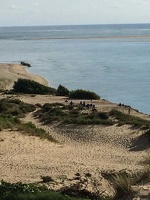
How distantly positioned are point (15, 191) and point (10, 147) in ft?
28.3

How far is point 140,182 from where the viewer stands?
11.1m

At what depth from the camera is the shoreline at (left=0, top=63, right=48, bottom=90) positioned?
5180cm

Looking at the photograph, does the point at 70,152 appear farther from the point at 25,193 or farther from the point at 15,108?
the point at 15,108

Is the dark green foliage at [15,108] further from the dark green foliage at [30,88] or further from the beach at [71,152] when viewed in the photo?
the dark green foliage at [30,88]

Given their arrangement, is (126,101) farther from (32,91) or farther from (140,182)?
(140,182)

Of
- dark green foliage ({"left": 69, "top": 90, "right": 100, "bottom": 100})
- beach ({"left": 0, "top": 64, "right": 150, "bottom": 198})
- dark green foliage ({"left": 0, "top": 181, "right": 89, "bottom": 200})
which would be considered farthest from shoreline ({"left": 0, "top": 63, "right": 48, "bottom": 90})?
dark green foliage ({"left": 0, "top": 181, "right": 89, "bottom": 200})

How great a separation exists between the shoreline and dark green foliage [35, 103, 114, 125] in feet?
61.7

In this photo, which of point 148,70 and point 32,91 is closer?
point 32,91

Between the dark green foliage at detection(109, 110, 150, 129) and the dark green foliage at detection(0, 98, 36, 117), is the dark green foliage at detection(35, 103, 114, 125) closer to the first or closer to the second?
the dark green foliage at detection(109, 110, 150, 129)

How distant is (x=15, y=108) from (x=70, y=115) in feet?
13.9

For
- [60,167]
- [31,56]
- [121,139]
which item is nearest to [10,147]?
[60,167]

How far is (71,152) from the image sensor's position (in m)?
19.8

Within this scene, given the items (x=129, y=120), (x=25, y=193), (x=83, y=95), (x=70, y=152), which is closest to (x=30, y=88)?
(x=83, y=95)

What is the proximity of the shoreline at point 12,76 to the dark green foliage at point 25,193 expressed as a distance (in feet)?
124
